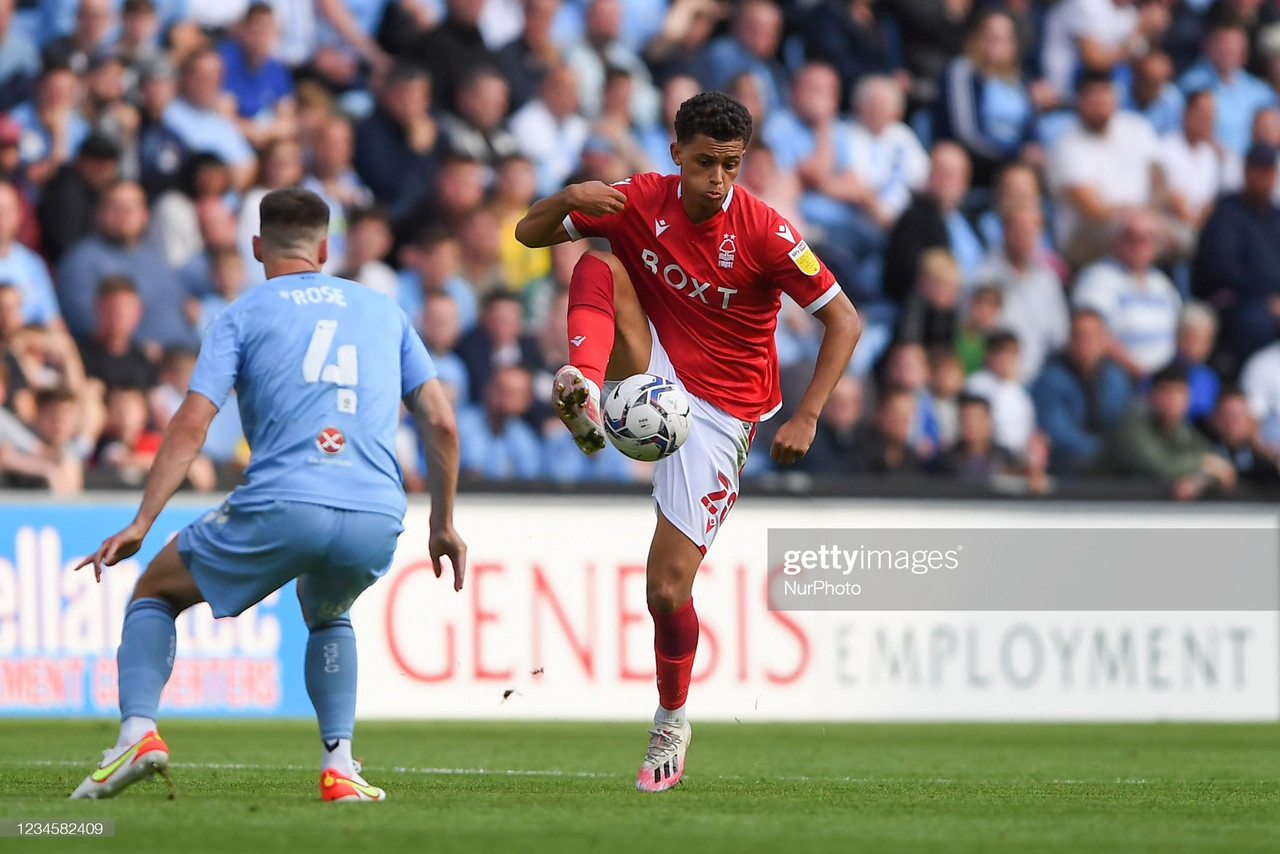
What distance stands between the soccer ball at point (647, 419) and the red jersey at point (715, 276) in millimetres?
257

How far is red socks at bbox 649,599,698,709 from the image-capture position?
24.1 feet

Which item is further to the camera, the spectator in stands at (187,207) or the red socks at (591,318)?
the spectator in stands at (187,207)

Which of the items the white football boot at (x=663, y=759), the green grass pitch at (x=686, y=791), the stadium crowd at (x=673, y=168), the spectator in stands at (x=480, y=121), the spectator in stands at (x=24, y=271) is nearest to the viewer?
the green grass pitch at (x=686, y=791)

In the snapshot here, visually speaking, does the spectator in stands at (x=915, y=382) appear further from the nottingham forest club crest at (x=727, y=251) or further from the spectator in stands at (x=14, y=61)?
the spectator in stands at (x=14, y=61)

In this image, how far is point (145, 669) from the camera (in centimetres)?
591

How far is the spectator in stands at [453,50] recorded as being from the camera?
1459 cm

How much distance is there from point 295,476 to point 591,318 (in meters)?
1.73

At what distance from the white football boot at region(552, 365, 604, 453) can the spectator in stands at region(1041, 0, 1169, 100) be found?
35.7 ft

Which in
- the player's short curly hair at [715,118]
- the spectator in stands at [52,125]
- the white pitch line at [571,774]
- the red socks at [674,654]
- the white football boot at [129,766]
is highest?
the spectator in stands at [52,125]

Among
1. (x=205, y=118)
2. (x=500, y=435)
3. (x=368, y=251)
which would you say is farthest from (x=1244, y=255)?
(x=205, y=118)

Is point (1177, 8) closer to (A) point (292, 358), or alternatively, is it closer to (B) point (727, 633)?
(B) point (727, 633)

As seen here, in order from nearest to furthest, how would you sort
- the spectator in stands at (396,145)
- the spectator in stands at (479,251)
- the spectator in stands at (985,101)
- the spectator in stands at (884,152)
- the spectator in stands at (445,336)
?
the spectator in stands at (445,336) < the spectator in stands at (479,251) < the spectator in stands at (396,145) < the spectator in stands at (884,152) < the spectator in stands at (985,101)

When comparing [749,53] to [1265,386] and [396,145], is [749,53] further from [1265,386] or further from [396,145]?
[1265,386]

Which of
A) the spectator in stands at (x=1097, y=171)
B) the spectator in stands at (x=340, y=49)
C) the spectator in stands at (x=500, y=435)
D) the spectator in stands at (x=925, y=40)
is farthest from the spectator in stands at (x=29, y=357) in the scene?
the spectator in stands at (x=1097, y=171)
